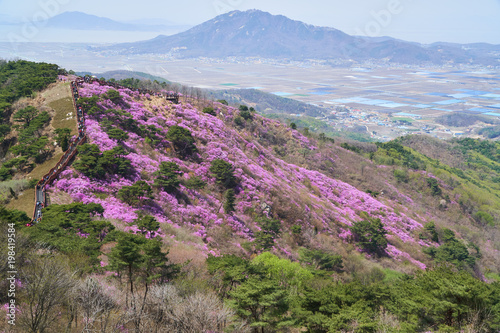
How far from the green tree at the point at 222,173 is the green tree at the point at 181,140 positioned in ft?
18.0

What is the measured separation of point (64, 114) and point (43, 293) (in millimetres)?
35266

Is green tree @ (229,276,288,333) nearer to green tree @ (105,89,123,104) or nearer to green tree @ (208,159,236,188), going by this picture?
green tree @ (208,159,236,188)

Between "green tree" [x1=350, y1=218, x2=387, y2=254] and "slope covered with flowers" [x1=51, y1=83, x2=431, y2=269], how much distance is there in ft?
5.03

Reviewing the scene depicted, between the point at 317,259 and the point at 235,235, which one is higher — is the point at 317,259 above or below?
below

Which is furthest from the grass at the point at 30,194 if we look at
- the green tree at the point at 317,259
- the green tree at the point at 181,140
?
the green tree at the point at 317,259

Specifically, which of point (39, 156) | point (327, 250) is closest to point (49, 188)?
point (39, 156)

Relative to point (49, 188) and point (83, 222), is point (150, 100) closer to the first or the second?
point (49, 188)

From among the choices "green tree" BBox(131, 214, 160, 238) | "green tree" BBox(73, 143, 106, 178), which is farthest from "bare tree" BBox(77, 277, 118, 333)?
"green tree" BBox(73, 143, 106, 178)

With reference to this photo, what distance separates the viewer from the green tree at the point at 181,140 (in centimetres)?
4711

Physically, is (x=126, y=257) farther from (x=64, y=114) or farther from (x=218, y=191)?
(x=64, y=114)

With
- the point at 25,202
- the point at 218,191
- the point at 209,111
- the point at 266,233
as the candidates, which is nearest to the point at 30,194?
the point at 25,202

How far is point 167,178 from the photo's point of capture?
125 feet

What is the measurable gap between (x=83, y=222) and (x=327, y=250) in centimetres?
2838

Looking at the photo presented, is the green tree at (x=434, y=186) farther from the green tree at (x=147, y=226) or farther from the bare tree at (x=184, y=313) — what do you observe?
the bare tree at (x=184, y=313)
